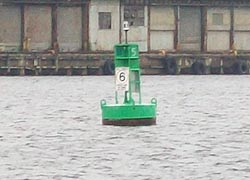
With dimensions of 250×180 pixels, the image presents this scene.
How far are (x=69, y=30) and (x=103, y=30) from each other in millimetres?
2091

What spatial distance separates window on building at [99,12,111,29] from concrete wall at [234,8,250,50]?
847cm

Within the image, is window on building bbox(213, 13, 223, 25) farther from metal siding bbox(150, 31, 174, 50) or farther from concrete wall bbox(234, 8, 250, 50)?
metal siding bbox(150, 31, 174, 50)

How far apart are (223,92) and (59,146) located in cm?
2637

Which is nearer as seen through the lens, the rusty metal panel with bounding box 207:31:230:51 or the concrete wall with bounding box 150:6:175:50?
the concrete wall with bounding box 150:6:175:50

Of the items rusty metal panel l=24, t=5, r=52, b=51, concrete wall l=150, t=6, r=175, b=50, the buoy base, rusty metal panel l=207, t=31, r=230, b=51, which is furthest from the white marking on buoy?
rusty metal panel l=207, t=31, r=230, b=51

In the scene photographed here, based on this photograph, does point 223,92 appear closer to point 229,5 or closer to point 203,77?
point 203,77

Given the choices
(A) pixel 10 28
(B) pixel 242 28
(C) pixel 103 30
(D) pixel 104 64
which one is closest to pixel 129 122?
(D) pixel 104 64

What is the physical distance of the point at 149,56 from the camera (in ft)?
247

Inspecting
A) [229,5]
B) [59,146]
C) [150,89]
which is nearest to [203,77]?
[229,5]

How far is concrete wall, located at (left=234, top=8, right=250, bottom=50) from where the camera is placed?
261 feet

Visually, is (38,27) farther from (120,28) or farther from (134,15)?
(134,15)

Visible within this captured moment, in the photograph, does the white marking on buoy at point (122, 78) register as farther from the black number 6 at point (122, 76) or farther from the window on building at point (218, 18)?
the window on building at point (218, 18)

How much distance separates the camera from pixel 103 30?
76.0 m

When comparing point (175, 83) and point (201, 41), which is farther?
point (201, 41)
